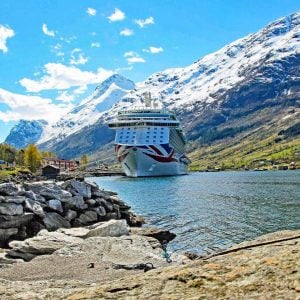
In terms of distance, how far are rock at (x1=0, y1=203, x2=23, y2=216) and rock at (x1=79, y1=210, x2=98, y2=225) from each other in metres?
7.57

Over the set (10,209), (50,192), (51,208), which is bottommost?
(51,208)

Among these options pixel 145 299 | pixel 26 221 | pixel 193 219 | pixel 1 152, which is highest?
pixel 1 152

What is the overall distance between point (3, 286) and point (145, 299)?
2.84m

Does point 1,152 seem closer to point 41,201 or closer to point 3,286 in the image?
point 41,201

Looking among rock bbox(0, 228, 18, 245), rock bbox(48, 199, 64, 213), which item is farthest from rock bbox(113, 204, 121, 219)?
rock bbox(0, 228, 18, 245)

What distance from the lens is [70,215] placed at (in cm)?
3962

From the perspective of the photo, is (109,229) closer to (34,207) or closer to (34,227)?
(34,227)

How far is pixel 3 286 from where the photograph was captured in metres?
6.52

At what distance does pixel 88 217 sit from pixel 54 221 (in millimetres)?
5711

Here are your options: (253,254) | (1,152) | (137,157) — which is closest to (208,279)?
(253,254)

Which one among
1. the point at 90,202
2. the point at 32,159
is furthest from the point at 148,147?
the point at 90,202

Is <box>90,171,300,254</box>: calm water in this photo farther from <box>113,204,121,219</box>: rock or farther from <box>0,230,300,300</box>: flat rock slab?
<box>0,230,300,300</box>: flat rock slab

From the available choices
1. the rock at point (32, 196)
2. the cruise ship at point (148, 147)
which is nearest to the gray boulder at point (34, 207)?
the rock at point (32, 196)

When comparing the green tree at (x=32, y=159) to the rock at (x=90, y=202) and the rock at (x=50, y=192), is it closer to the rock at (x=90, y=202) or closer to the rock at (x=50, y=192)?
the rock at (x=90, y=202)
